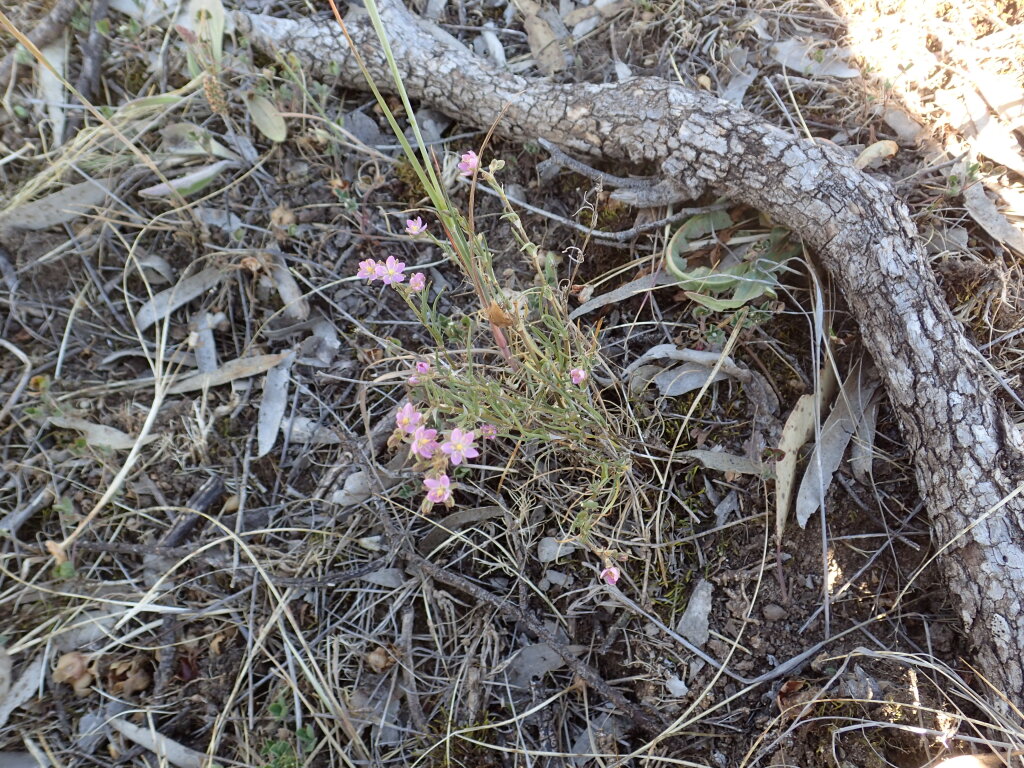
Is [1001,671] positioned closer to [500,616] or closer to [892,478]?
[892,478]

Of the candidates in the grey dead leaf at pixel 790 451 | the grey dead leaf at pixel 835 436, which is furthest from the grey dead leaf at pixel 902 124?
the grey dead leaf at pixel 790 451

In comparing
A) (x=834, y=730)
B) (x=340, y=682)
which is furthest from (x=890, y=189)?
(x=340, y=682)

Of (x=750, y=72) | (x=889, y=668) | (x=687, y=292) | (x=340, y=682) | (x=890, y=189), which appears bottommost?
(x=889, y=668)

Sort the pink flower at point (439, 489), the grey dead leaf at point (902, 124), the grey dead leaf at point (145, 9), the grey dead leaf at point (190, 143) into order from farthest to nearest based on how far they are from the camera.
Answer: the grey dead leaf at point (145, 9), the grey dead leaf at point (190, 143), the grey dead leaf at point (902, 124), the pink flower at point (439, 489)

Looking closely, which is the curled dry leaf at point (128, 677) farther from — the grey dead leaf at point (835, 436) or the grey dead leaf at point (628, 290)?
the grey dead leaf at point (835, 436)

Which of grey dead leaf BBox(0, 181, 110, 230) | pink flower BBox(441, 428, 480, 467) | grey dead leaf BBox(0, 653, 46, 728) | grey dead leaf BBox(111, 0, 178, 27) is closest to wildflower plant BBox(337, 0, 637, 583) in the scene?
pink flower BBox(441, 428, 480, 467)
